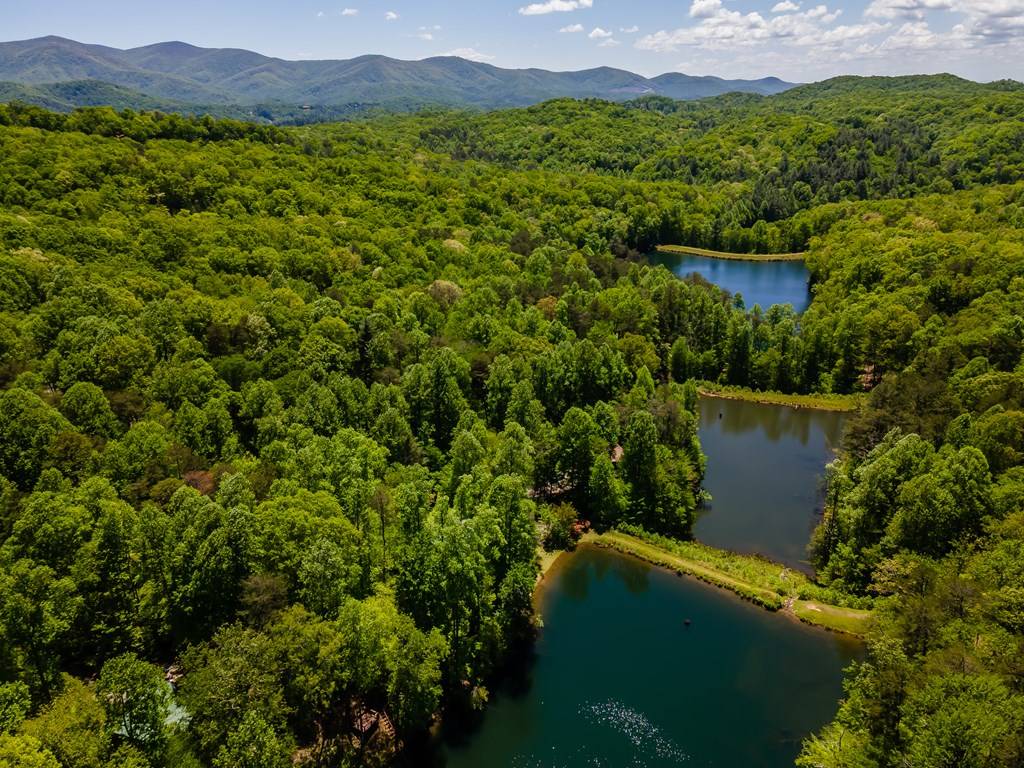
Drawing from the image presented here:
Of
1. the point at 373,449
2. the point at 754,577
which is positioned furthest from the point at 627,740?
the point at 373,449

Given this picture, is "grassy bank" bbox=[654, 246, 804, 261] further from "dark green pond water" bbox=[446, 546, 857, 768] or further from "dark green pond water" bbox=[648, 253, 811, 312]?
"dark green pond water" bbox=[446, 546, 857, 768]

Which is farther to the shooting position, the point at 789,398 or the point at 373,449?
the point at 789,398

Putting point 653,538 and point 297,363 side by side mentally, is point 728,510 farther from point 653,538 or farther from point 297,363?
point 297,363

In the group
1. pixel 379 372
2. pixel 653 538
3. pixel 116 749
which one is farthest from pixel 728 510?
pixel 116 749

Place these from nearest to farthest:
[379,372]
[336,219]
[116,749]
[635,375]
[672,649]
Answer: [116,749], [672,649], [379,372], [635,375], [336,219]

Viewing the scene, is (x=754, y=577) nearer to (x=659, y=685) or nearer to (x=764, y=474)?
(x=659, y=685)

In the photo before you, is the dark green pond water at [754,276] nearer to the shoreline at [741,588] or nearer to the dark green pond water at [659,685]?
the shoreline at [741,588]

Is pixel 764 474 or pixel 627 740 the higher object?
pixel 764 474
